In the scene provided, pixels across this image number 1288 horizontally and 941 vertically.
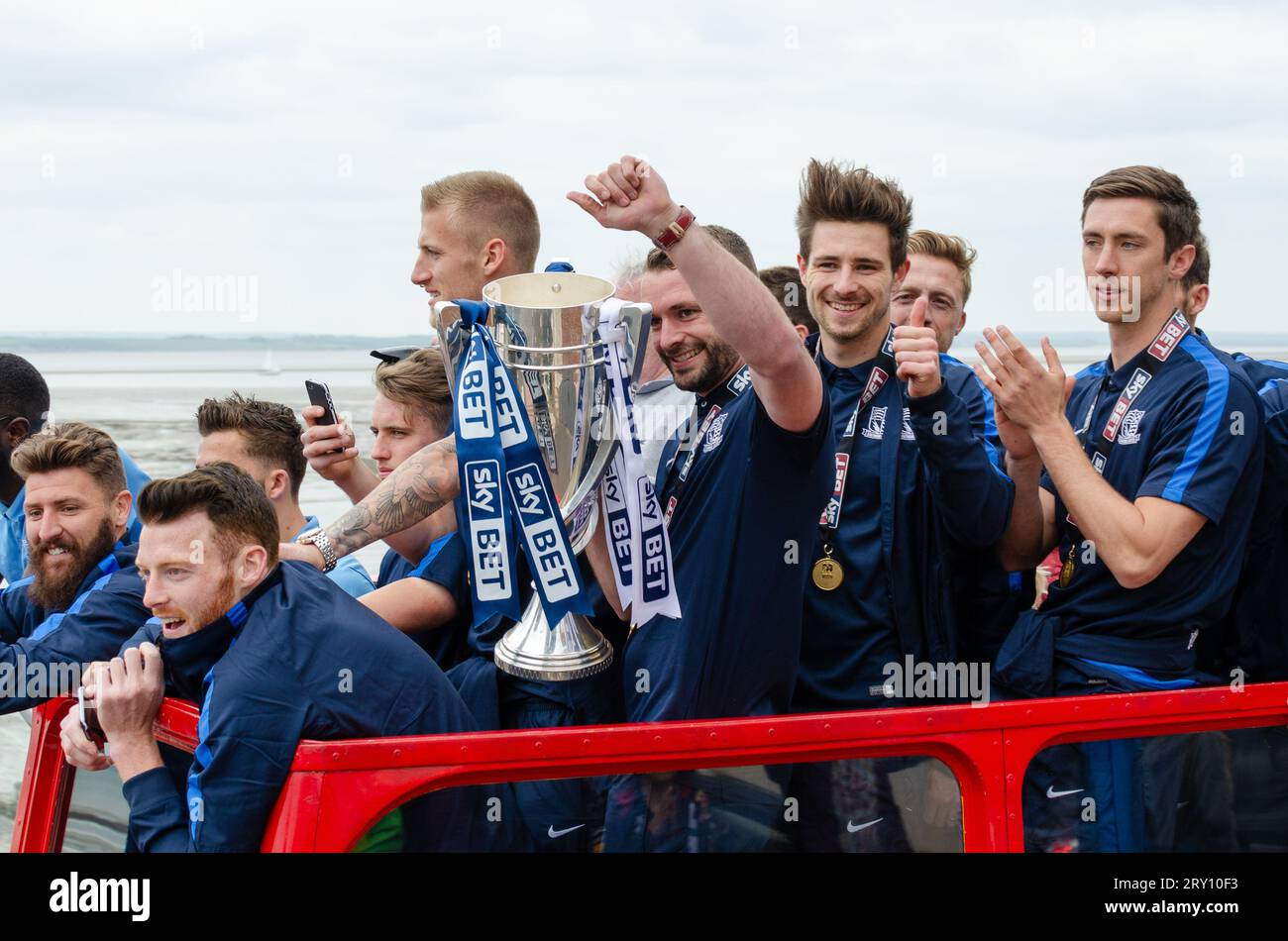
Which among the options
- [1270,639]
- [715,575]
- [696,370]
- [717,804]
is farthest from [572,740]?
[1270,639]

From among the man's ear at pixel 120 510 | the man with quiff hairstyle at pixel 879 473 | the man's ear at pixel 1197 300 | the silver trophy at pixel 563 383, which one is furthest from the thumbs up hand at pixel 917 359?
the man's ear at pixel 120 510

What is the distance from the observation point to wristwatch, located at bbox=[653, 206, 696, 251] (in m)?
2.68

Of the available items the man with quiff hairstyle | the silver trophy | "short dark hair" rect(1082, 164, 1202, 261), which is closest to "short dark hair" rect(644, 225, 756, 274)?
the man with quiff hairstyle

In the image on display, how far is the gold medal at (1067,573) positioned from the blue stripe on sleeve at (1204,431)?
1.17ft

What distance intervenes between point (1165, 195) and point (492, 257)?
2123mm

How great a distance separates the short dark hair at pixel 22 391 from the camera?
5688mm

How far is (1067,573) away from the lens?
11.6ft

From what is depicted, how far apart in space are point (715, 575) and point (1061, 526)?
118cm

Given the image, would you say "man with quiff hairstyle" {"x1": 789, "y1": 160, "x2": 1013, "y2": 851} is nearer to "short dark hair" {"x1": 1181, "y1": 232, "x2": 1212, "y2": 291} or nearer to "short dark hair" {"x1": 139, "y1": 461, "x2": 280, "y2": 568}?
"short dark hair" {"x1": 1181, "y1": 232, "x2": 1212, "y2": 291}

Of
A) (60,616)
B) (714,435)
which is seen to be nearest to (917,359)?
(714,435)

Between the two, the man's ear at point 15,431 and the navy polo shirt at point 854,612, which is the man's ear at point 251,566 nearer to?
the navy polo shirt at point 854,612

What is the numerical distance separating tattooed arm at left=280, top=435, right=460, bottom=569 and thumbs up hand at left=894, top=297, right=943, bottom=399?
1225 millimetres

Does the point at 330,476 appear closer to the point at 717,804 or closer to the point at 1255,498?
the point at 717,804

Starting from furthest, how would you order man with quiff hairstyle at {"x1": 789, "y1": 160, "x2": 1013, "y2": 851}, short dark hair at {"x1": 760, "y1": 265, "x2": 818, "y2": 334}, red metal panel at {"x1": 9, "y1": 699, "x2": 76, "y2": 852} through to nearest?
short dark hair at {"x1": 760, "y1": 265, "x2": 818, "y2": 334}, man with quiff hairstyle at {"x1": 789, "y1": 160, "x2": 1013, "y2": 851}, red metal panel at {"x1": 9, "y1": 699, "x2": 76, "y2": 852}
